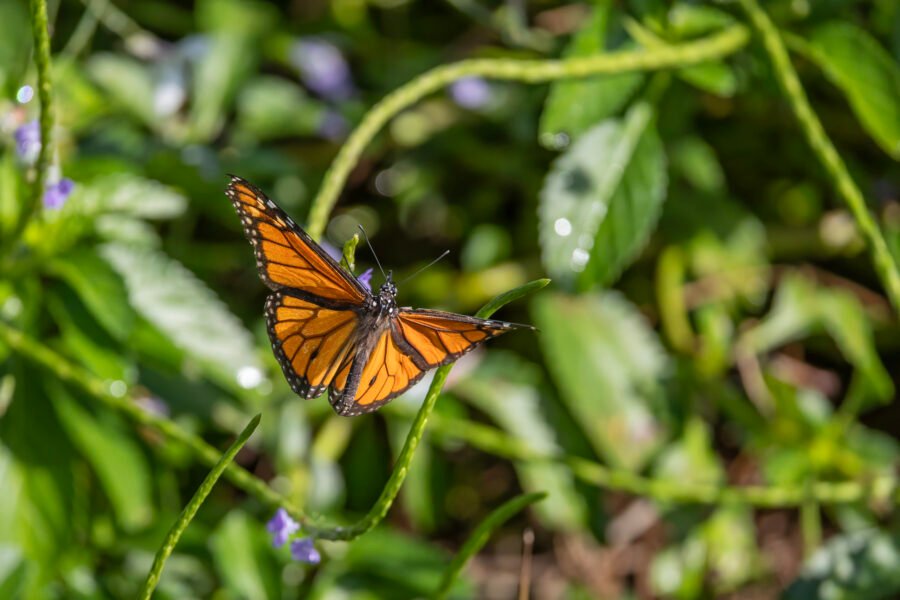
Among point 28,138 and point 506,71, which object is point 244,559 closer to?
point 28,138

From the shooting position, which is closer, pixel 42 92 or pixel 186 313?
pixel 42 92

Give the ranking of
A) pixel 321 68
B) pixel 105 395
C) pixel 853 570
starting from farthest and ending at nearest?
1. pixel 321 68
2. pixel 853 570
3. pixel 105 395

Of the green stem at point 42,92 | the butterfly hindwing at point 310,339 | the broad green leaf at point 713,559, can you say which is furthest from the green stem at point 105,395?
the broad green leaf at point 713,559

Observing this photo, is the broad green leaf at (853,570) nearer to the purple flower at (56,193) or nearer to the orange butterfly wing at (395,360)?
the orange butterfly wing at (395,360)

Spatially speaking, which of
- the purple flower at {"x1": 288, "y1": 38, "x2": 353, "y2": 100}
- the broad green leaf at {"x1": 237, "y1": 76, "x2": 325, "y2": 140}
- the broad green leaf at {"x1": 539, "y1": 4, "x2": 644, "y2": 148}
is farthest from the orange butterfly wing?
the purple flower at {"x1": 288, "y1": 38, "x2": 353, "y2": 100}

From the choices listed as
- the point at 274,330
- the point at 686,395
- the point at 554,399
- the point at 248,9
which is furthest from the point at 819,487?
the point at 248,9

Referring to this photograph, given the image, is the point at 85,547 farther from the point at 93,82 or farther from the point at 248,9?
the point at 248,9

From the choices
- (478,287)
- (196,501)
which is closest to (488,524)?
(196,501)
